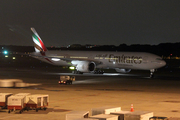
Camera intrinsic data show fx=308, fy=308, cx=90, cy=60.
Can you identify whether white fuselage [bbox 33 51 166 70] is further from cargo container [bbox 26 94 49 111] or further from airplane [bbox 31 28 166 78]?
cargo container [bbox 26 94 49 111]

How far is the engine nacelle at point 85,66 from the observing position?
49.6 m

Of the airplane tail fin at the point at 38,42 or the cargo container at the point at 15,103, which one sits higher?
the airplane tail fin at the point at 38,42

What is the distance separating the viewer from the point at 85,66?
1949 inches

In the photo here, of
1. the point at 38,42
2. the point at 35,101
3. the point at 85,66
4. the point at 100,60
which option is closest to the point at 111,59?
the point at 100,60

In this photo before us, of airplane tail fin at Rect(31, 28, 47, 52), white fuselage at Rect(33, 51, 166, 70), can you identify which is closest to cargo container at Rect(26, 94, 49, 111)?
white fuselage at Rect(33, 51, 166, 70)

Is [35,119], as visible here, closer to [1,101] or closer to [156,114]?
[1,101]

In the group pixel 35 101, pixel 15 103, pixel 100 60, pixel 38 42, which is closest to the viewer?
pixel 15 103

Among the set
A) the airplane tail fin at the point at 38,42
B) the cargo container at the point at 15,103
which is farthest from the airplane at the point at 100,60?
the cargo container at the point at 15,103

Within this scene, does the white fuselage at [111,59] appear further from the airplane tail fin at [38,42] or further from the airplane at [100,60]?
the airplane tail fin at [38,42]

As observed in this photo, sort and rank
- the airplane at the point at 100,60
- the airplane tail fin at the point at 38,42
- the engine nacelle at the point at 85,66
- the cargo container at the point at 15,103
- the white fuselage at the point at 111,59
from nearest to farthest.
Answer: the cargo container at the point at 15,103, the white fuselage at the point at 111,59, the airplane at the point at 100,60, the engine nacelle at the point at 85,66, the airplane tail fin at the point at 38,42

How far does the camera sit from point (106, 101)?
21.7 meters

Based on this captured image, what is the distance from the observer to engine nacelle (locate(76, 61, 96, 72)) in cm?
4956

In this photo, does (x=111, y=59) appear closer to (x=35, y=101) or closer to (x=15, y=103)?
(x=35, y=101)

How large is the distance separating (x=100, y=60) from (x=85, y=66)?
398cm
